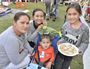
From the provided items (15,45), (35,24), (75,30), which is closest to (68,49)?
(75,30)

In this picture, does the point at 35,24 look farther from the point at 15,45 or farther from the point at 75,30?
the point at 15,45

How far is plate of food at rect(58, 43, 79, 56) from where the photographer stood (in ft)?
14.3

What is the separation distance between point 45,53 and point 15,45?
67cm

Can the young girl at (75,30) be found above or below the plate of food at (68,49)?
above

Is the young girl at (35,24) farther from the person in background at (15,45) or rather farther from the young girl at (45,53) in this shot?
the person in background at (15,45)

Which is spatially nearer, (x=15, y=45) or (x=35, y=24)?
(x=15, y=45)

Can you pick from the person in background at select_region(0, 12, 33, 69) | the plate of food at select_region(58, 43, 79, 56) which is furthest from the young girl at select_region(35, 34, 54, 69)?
the person in background at select_region(0, 12, 33, 69)

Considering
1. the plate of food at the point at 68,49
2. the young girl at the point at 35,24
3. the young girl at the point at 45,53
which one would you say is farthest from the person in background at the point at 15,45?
the plate of food at the point at 68,49

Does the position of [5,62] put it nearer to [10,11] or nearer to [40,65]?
[40,65]

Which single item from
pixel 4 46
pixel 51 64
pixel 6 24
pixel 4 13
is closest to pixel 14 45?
pixel 4 46

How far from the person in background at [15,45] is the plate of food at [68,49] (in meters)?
0.58

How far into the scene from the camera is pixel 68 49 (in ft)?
14.7

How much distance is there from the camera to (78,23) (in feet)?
14.3

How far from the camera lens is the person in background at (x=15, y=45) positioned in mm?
3885
